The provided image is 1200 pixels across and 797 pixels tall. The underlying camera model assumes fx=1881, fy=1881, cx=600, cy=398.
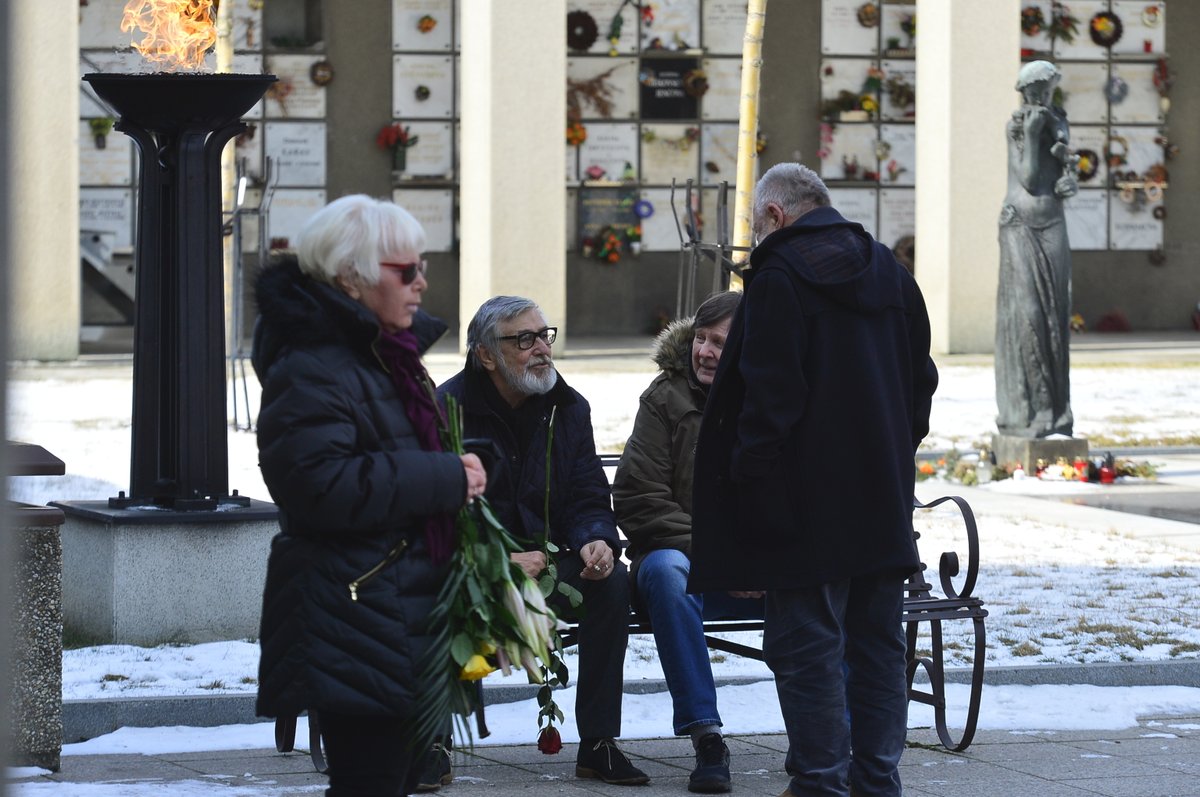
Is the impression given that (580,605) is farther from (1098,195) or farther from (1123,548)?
(1098,195)

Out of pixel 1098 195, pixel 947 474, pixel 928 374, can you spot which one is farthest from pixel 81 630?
pixel 1098 195

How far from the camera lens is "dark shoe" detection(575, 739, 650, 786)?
5207 mm

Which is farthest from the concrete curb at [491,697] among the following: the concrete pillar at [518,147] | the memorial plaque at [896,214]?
the memorial plaque at [896,214]

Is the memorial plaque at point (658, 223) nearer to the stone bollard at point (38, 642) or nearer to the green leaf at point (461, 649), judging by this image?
the stone bollard at point (38, 642)

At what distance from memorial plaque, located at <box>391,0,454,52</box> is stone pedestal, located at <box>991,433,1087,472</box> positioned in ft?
43.0

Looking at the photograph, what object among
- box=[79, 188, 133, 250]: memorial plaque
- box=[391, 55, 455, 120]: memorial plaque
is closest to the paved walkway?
box=[79, 188, 133, 250]: memorial plaque

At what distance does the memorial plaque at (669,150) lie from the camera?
2444 cm

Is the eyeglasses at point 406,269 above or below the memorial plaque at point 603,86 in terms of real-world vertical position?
below

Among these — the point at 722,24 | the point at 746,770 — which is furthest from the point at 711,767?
the point at 722,24

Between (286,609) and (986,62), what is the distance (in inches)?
751

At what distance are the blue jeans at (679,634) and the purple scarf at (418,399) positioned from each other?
173 centimetres

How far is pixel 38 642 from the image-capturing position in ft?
17.0

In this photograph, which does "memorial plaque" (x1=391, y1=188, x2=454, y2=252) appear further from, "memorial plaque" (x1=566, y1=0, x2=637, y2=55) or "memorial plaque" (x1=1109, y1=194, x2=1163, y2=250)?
"memorial plaque" (x1=1109, y1=194, x2=1163, y2=250)

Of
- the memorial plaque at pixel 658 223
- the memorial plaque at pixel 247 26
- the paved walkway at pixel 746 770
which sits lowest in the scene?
the paved walkway at pixel 746 770
